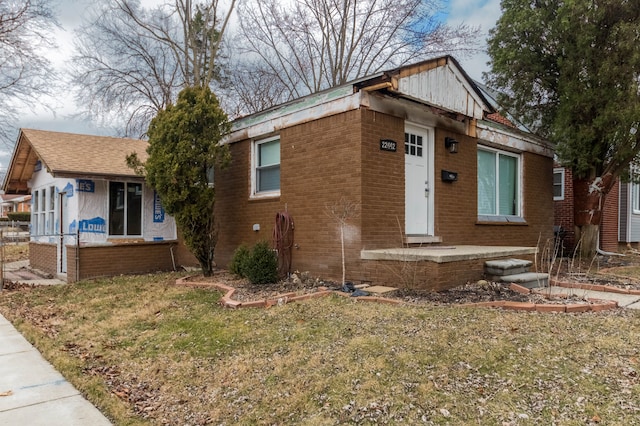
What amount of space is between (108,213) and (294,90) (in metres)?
14.9

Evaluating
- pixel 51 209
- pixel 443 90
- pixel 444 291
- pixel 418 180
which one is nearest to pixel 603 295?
pixel 444 291

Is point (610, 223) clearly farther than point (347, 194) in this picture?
Yes

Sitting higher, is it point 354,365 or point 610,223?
point 610,223

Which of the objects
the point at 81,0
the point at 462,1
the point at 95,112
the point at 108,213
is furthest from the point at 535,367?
the point at 95,112

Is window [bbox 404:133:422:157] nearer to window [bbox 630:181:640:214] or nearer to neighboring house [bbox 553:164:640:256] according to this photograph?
neighboring house [bbox 553:164:640:256]

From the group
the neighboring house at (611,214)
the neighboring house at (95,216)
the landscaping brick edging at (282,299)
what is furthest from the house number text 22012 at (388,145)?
the neighboring house at (611,214)

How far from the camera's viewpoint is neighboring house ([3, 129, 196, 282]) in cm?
1053

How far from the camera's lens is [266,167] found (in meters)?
9.26

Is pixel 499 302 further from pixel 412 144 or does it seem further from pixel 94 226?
pixel 94 226

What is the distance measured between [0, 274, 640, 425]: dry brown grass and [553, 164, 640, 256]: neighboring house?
1099cm

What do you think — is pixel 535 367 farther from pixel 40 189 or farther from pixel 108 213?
pixel 40 189

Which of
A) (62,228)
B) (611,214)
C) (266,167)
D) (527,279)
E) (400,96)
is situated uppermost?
(400,96)

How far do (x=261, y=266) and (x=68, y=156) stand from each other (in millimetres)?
7001

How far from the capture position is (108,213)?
11281 millimetres
